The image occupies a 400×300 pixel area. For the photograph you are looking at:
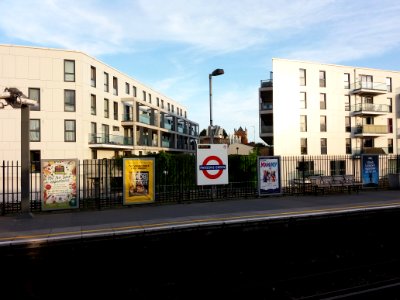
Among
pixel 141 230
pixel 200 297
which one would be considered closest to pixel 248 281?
pixel 200 297

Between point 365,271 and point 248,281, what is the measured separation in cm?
323

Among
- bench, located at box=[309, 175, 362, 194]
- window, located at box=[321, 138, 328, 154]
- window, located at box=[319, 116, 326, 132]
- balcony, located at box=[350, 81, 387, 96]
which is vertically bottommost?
bench, located at box=[309, 175, 362, 194]

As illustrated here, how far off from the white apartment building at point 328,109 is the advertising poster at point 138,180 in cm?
2807

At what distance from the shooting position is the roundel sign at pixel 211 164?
50.5ft

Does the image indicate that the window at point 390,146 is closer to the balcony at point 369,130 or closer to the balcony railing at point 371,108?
the balcony at point 369,130

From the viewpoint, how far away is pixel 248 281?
29.8 feet

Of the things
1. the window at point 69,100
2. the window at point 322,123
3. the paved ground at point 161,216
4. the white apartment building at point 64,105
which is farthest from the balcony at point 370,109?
the window at point 69,100

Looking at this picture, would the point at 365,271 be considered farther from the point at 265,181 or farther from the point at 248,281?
the point at 265,181

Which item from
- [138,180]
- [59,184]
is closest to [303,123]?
[138,180]

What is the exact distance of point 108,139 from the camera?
134 ft

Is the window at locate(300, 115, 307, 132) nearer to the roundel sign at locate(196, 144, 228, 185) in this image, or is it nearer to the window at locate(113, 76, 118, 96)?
the window at locate(113, 76, 118, 96)

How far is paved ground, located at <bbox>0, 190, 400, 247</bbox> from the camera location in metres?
9.24

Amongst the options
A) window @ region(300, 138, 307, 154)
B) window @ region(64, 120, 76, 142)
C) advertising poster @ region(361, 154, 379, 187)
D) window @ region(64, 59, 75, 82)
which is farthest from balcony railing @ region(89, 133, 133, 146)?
advertising poster @ region(361, 154, 379, 187)

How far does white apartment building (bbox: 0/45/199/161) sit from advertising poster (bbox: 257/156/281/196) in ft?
76.8
